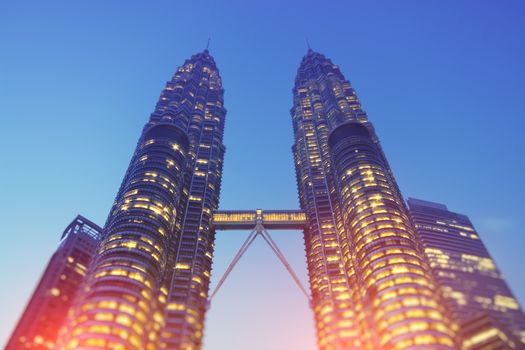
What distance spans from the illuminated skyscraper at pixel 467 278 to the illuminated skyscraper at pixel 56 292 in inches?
5383

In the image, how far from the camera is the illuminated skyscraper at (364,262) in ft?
346

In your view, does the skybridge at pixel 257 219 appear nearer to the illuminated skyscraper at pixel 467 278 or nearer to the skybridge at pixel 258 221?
the skybridge at pixel 258 221

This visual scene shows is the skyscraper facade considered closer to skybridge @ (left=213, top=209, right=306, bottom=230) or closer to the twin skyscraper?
the twin skyscraper

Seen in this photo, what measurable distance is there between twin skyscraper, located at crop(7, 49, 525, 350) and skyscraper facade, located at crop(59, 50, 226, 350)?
0.37m

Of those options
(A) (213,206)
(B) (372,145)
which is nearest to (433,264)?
(B) (372,145)

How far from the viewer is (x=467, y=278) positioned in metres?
176

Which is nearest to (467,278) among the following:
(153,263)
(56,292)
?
(153,263)

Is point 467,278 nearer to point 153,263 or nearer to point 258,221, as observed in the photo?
point 258,221

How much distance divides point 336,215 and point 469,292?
6550cm

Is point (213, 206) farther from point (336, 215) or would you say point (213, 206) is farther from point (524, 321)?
point (524, 321)

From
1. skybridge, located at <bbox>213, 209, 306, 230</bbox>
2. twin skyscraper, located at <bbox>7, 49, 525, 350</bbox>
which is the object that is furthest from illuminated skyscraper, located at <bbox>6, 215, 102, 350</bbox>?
skybridge, located at <bbox>213, 209, 306, 230</bbox>

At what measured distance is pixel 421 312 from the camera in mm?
104938

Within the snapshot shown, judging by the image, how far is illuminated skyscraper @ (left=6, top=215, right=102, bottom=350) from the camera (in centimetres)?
11200

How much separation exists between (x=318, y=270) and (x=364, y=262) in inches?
1259
